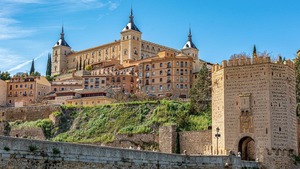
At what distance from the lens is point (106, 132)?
51281 mm

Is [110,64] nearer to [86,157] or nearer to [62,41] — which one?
[62,41]

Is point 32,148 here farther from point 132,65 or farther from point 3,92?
point 132,65

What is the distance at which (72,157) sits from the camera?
2014cm

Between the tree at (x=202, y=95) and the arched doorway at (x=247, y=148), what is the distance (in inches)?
485

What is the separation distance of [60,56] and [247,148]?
84.8m

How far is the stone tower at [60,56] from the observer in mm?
116175

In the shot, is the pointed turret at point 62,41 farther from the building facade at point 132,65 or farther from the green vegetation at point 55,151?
the green vegetation at point 55,151

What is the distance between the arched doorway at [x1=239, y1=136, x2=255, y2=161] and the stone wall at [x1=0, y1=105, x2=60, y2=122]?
29.1 metres

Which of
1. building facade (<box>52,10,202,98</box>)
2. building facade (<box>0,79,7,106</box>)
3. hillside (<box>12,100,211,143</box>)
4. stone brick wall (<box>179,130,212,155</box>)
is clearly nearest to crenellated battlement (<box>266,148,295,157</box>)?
stone brick wall (<box>179,130,212,155</box>)

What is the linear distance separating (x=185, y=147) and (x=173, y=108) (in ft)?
30.7

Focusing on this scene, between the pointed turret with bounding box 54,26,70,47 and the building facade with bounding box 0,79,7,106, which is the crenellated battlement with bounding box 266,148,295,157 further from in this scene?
the pointed turret with bounding box 54,26,70,47

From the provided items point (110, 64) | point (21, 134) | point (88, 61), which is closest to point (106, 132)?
point (21, 134)

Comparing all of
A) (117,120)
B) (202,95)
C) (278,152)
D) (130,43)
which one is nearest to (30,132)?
(117,120)

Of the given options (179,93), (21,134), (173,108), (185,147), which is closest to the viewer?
(185,147)
